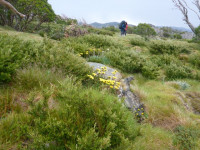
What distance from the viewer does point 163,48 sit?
10.6 m

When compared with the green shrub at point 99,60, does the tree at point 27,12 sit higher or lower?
higher

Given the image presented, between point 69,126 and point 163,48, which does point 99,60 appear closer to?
point 69,126

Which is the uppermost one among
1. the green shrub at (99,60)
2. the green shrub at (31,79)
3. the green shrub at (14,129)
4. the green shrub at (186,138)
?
the green shrub at (99,60)

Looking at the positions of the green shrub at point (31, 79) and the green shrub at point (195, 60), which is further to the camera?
the green shrub at point (195, 60)

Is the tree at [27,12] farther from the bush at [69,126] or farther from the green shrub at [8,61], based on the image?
the bush at [69,126]

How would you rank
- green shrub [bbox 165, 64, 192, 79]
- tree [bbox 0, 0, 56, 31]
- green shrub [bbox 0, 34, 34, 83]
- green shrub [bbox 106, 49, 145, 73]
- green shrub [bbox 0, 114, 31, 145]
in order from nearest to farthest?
green shrub [bbox 0, 114, 31, 145] < green shrub [bbox 0, 34, 34, 83] < green shrub [bbox 106, 49, 145, 73] < green shrub [bbox 165, 64, 192, 79] < tree [bbox 0, 0, 56, 31]

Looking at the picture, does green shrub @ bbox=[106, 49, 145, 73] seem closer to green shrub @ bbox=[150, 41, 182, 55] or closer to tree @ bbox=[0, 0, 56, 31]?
green shrub @ bbox=[150, 41, 182, 55]

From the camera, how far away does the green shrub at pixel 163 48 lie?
34.3 feet

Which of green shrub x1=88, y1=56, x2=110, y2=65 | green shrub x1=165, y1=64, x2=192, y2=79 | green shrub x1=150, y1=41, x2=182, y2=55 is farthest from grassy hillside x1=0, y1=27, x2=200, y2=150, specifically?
green shrub x1=150, y1=41, x2=182, y2=55

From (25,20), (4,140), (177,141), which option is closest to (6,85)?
(4,140)

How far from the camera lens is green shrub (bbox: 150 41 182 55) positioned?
411 inches

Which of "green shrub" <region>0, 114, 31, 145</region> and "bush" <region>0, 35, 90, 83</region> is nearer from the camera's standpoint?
"green shrub" <region>0, 114, 31, 145</region>

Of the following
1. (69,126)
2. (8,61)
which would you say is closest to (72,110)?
(69,126)

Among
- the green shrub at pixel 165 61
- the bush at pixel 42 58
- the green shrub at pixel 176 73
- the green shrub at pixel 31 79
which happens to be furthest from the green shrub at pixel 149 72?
the green shrub at pixel 31 79
